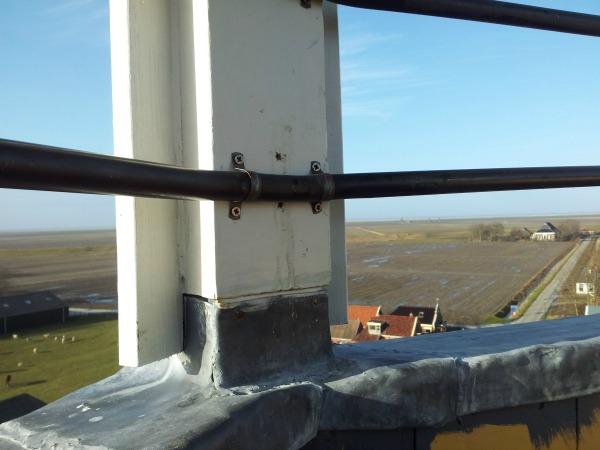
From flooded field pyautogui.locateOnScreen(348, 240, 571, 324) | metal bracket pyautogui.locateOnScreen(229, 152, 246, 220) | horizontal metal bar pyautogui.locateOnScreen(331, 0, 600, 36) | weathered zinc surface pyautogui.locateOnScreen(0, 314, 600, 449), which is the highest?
horizontal metal bar pyautogui.locateOnScreen(331, 0, 600, 36)

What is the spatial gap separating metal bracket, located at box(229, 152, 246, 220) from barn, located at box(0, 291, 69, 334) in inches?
143

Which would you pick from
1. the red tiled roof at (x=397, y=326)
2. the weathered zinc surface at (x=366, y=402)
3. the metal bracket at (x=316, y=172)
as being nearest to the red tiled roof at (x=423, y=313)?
the red tiled roof at (x=397, y=326)

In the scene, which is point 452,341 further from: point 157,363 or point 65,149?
point 65,149

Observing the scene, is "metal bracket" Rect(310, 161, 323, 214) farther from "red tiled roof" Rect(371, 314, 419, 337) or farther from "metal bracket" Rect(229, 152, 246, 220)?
"red tiled roof" Rect(371, 314, 419, 337)

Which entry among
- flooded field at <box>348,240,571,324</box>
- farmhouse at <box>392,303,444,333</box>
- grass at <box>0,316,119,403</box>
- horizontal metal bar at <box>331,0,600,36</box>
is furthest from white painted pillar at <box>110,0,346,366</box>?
flooded field at <box>348,240,571,324</box>

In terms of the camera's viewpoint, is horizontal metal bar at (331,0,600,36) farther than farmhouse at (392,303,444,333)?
No

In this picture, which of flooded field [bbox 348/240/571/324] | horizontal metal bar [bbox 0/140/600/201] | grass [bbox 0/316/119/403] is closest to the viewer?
horizontal metal bar [bbox 0/140/600/201]

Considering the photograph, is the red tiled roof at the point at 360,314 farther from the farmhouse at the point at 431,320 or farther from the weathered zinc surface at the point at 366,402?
the weathered zinc surface at the point at 366,402

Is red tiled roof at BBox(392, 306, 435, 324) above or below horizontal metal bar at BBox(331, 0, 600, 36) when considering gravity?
below

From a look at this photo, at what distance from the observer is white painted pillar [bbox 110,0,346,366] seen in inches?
38.9

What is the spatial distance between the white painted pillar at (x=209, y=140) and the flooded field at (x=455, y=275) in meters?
12.3

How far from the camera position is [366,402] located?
1009 mm

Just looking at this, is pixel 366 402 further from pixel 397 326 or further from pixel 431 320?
pixel 397 326

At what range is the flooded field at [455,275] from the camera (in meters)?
17.3
